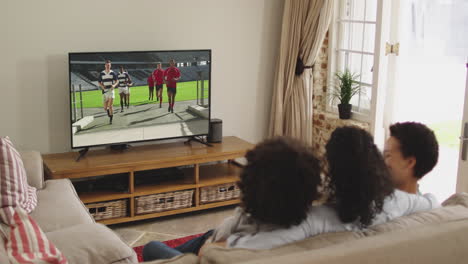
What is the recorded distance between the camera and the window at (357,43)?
4.71 meters

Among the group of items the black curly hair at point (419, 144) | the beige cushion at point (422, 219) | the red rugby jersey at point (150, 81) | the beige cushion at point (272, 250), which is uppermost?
the red rugby jersey at point (150, 81)

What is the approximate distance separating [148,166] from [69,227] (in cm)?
122

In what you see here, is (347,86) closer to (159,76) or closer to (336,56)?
(336,56)

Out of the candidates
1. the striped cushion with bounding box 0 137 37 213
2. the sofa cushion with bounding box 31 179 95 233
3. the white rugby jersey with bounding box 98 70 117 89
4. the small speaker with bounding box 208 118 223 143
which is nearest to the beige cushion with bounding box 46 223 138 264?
the sofa cushion with bounding box 31 179 95 233

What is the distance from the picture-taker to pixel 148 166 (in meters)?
4.25

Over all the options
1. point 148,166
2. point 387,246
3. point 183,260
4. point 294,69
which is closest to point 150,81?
point 148,166

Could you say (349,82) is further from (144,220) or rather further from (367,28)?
(144,220)

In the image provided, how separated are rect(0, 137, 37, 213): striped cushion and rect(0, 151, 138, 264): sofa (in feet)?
0.26

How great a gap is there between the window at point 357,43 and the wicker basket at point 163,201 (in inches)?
62.3

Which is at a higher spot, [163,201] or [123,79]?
[123,79]

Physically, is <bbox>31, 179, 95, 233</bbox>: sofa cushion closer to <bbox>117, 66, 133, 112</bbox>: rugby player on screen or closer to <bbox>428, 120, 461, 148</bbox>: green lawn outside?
<bbox>117, 66, 133, 112</bbox>: rugby player on screen

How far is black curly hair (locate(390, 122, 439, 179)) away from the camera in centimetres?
225

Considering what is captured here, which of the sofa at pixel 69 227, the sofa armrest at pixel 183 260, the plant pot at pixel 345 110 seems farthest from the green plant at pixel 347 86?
the sofa armrest at pixel 183 260

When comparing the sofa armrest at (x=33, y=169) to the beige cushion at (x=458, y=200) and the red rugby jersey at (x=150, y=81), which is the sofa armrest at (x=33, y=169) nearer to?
the red rugby jersey at (x=150, y=81)
